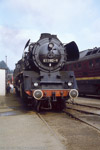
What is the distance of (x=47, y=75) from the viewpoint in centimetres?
916

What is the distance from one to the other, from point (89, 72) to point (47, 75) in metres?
8.55

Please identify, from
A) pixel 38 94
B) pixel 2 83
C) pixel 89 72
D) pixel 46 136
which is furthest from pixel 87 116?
pixel 2 83

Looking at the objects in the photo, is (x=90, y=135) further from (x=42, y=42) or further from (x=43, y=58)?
(x=42, y=42)

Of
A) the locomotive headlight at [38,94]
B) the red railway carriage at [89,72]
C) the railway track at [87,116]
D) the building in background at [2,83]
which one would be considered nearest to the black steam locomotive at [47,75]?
the locomotive headlight at [38,94]

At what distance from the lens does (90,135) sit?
17.5 feet

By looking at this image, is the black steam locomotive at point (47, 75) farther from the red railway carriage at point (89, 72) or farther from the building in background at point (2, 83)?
the building in background at point (2, 83)

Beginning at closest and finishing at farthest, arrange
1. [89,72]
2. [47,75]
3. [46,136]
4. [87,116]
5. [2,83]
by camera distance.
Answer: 1. [46,136]
2. [87,116]
3. [47,75]
4. [89,72]
5. [2,83]

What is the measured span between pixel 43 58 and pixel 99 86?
335 inches

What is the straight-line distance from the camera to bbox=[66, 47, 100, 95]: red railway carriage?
16.2m

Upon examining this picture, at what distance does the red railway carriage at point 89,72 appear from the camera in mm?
16208

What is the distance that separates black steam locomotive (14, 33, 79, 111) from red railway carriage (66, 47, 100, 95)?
7117 millimetres

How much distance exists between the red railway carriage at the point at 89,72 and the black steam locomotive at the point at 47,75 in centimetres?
712

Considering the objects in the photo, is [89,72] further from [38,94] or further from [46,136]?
[46,136]

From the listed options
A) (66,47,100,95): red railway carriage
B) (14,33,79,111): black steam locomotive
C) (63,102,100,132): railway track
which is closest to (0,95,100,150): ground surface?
(63,102,100,132): railway track
